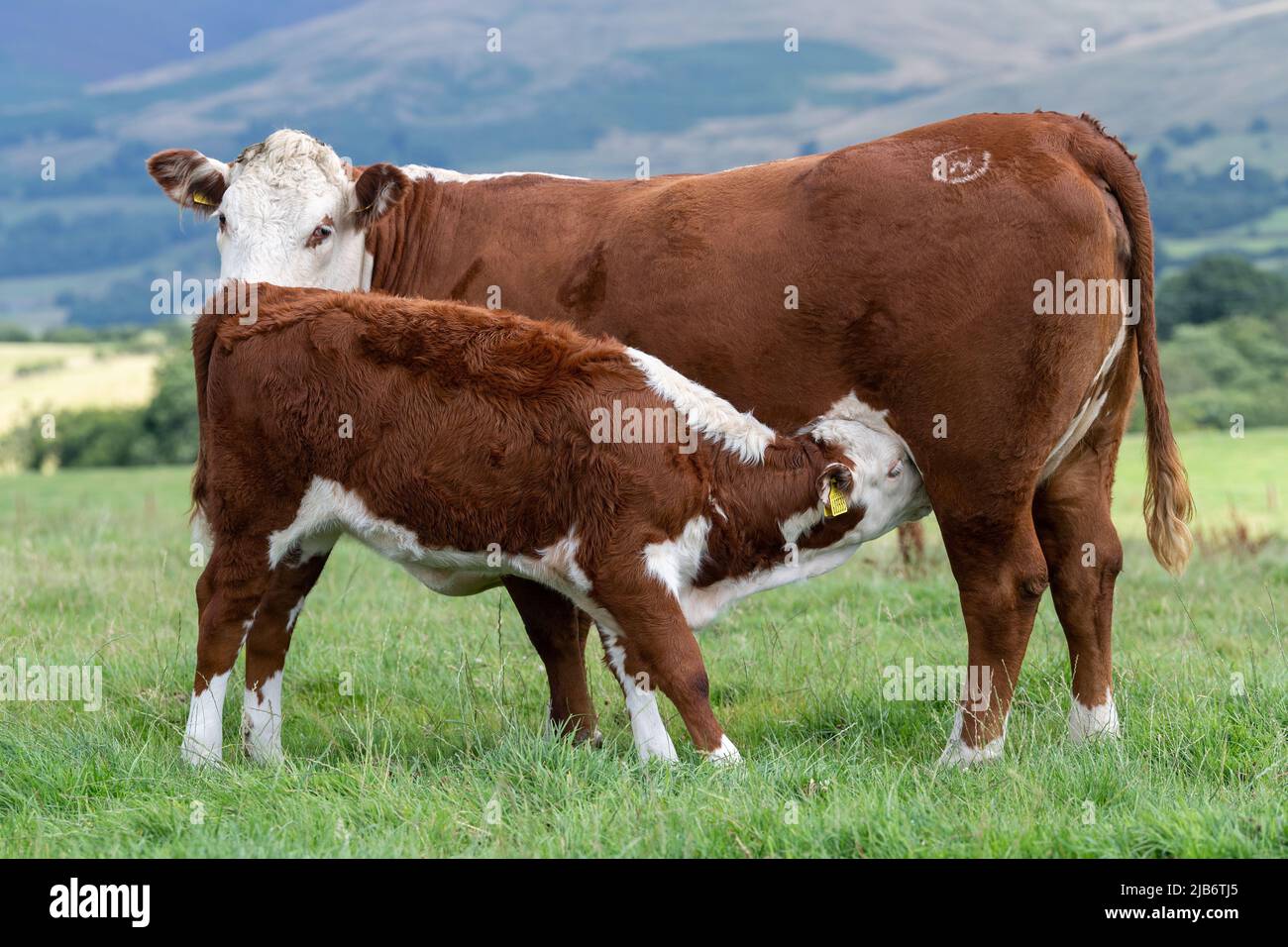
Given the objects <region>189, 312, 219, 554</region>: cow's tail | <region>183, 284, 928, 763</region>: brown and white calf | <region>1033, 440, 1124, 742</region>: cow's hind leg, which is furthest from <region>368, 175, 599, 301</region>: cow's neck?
<region>1033, 440, 1124, 742</region>: cow's hind leg

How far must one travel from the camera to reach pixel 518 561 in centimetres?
520

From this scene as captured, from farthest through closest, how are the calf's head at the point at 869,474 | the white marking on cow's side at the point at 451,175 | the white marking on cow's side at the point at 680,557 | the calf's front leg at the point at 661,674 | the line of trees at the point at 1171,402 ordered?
1. the line of trees at the point at 1171,402
2. the white marking on cow's side at the point at 451,175
3. the calf's head at the point at 869,474
4. the white marking on cow's side at the point at 680,557
5. the calf's front leg at the point at 661,674

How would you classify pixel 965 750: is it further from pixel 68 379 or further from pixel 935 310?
pixel 68 379

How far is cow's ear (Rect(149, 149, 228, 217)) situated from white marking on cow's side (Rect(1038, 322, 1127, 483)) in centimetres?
405

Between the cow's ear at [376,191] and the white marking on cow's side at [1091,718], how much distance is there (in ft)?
12.4

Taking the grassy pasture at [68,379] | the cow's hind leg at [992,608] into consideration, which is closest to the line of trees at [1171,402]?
the grassy pasture at [68,379]

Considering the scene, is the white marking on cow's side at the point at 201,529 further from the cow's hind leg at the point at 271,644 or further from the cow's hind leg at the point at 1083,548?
the cow's hind leg at the point at 1083,548

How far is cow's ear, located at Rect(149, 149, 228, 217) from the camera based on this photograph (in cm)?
653

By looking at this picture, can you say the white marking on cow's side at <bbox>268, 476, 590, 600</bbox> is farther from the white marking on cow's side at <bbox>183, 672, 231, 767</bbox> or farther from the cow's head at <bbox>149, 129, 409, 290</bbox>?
the cow's head at <bbox>149, 129, 409, 290</bbox>

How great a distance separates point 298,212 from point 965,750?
3777 mm

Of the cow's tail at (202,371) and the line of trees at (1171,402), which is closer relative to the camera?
the cow's tail at (202,371)

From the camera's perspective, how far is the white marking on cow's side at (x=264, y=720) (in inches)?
218
